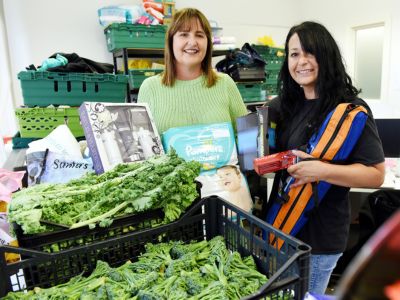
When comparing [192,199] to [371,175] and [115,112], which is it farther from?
[371,175]

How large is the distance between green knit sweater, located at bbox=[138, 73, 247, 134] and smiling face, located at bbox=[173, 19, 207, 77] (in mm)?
100

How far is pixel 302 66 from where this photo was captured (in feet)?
4.03

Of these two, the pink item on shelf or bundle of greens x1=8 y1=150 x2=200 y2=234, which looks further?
the pink item on shelf

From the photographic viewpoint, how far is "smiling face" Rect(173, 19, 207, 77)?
1505 mm

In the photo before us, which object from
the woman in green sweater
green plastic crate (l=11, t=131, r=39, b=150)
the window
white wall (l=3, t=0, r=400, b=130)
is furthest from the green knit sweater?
the window

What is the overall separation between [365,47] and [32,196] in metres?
4.97

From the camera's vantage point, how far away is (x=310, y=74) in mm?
1227

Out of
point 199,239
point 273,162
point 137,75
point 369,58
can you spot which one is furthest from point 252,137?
point 369,58

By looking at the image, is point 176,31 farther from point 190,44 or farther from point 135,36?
point 135,36

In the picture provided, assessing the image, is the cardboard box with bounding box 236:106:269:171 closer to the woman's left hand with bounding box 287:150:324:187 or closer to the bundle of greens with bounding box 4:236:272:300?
the woman's left hand with bounding box 287:150:324:187

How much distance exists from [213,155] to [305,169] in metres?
0.37

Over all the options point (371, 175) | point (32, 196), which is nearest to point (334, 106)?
point (371, 175)

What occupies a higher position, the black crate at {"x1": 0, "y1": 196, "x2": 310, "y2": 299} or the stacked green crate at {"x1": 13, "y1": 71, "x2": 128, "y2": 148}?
the stacked green crate at {"x1": 13, "y1": 71, "x2": 128, "y2": 148}

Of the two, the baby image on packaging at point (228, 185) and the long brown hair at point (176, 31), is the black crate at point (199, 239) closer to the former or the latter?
the baby image on packaging at point (228, 185)
